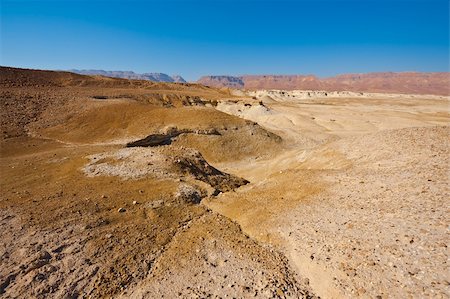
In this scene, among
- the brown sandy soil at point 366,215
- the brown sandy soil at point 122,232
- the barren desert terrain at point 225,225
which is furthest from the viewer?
the brown sandy soil at point 122,232

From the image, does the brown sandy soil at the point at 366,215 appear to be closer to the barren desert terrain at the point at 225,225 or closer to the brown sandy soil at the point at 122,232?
the barren desert terrain at the point at 225,225

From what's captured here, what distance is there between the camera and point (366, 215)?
995 centimetres

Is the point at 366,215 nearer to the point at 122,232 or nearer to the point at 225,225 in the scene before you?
the point at 225,225

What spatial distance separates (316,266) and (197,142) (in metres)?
22.3

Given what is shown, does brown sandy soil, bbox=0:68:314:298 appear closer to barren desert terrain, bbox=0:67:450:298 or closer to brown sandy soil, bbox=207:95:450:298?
barren desert terrain, bbox=0:67:450:298

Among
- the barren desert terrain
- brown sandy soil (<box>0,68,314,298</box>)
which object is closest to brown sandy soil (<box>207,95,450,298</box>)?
the barren desert terrain

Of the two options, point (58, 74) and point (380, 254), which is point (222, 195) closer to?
point (380, 254)

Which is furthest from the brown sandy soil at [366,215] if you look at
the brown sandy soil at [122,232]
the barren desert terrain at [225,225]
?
the brown sandy soil at [122,232]

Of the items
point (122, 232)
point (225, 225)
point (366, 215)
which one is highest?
point (366, 215)

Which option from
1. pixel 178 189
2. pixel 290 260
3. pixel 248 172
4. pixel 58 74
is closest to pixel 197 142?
pixel 248 172

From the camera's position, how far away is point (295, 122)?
47969 millimetres

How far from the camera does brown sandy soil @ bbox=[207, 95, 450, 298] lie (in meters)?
7.32

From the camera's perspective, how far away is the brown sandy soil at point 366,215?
7.32m

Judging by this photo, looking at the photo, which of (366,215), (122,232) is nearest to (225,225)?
(122,232)
